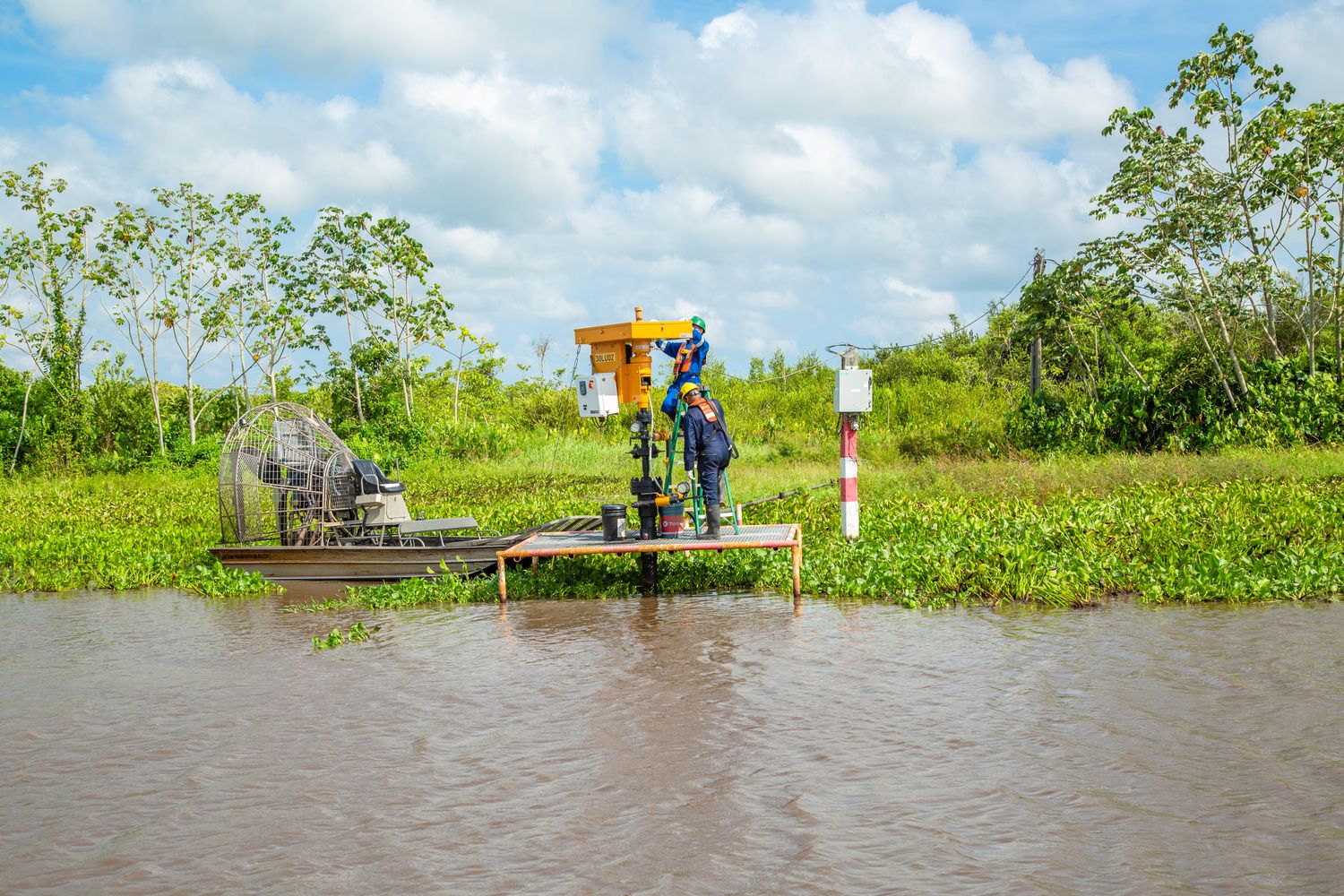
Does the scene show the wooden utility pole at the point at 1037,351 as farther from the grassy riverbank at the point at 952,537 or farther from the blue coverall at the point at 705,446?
the blue coverall at the point at 705,446

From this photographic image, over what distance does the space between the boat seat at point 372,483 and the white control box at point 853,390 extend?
5040mm

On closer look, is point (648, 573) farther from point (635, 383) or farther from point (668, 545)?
point (635, 383)

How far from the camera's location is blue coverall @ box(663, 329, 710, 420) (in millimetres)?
11062

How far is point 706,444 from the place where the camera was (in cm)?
1089

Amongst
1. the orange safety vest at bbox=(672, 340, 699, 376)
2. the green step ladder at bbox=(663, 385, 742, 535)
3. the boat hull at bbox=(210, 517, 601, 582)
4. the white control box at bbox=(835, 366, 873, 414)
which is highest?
the orange safety vest at bbox=(672, 340, 699, 376)

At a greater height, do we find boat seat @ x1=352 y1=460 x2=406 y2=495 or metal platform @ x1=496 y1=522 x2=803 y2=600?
boat seat @ x1=352 y1=460 x2=406 y2=495

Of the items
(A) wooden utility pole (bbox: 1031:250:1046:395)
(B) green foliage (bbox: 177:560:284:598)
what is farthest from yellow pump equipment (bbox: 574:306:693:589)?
(A) wooden utility pole (bbox: 1031:250:1046:395)

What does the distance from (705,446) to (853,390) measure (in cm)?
307

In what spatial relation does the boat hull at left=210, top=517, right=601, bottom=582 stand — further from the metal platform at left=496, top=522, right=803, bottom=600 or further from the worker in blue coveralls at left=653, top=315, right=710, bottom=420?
the worker in blue coveralls at left=653, top=315, right=710, bottom=420

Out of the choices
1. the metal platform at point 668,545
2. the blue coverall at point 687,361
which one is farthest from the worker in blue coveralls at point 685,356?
the metal platform at point 668,545

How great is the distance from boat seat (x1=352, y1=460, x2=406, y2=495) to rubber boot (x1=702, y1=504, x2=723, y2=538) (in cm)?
380

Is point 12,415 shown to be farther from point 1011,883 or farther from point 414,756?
point 1011,883

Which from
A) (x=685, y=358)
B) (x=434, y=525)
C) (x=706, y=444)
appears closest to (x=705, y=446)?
(x=706, y=444)

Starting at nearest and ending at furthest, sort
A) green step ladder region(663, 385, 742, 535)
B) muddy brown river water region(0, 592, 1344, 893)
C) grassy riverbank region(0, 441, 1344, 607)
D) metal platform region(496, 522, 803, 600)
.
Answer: muddy brown river water region(0, 592, 1344, 893) → grassy riverbank region(0, 441, 1344, 607) → metal platform region(496, 522, 803, 600) → green step ladder region(663, 385, 742, 535)
